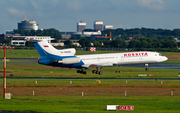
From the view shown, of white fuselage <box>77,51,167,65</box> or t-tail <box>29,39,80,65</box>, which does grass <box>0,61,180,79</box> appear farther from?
t-tail <box>29,39,80,65</box>

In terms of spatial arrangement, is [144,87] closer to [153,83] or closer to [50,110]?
[153,83]

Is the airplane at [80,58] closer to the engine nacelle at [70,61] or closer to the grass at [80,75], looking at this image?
the engine nacelle at [70,61]

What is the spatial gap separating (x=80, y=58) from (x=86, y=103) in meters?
31.0

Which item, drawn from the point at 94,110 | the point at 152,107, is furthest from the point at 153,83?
the point at 94,110

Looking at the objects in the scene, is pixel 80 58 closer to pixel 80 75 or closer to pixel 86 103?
pixel 80 75

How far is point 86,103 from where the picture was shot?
53594 millimetres

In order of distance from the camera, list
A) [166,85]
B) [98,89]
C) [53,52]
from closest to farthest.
Result: [98,89] → [166,85] → [53,52]

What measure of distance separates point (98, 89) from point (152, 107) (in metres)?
20.9

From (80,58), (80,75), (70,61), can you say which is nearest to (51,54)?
(70,61)

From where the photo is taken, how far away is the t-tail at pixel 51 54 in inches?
3110

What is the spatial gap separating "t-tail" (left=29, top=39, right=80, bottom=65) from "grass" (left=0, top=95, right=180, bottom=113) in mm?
20370

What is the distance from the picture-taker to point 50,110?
4584 cm

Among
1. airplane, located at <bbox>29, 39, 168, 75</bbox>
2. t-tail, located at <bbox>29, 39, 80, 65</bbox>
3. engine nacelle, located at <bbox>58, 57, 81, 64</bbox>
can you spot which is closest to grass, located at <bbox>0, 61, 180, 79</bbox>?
airplane, located at <bbox>29, 39, 168, 75</bbox>

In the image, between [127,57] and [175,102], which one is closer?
[175,102]
